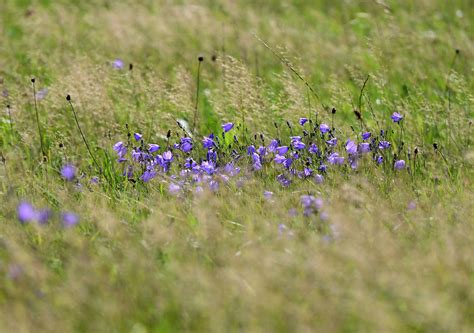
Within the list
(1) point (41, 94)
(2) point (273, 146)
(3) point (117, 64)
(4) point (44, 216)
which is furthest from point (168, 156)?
(3) point (117, 64)

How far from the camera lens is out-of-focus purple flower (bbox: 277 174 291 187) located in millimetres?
3680

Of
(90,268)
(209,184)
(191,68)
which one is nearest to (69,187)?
(209,184)

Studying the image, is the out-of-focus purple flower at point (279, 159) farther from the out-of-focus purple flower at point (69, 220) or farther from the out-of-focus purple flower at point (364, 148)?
the out-of-focus purple flower at point (69, 220)

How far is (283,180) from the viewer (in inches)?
A: 146

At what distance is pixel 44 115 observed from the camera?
5078 mm

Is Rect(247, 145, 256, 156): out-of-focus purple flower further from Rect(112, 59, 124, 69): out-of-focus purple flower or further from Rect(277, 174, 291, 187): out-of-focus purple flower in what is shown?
Rect(112, 59, 124, 69): out-of-focus purple flower

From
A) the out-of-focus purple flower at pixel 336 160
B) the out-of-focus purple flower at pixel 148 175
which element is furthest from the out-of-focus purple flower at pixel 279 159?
the out-of-focus purple flower at pixel 148 175

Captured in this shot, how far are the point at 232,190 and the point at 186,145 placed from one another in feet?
1.67

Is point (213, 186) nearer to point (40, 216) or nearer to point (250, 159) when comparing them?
point (250, 159)

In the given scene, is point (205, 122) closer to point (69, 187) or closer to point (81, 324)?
point (69, 187)

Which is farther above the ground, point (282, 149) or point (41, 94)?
point (282, 149)

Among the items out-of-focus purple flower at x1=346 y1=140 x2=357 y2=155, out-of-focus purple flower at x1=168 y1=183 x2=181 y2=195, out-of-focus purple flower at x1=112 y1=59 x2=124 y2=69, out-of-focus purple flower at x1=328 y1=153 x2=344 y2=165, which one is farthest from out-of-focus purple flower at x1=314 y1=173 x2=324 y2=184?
out-of-focus purple flower at x1=112 y1=59 x2=124 y2=69

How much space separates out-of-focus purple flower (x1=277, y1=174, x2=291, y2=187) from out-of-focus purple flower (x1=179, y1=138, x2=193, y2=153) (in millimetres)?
516

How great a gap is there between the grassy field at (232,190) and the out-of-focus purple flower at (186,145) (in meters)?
0.02
